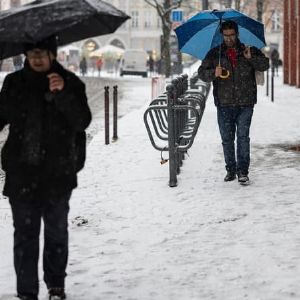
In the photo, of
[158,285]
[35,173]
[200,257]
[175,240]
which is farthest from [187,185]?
[35,173]

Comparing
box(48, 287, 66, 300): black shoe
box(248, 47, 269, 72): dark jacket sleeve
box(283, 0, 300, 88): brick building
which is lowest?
box(48, 287, 66, 300): black shoe

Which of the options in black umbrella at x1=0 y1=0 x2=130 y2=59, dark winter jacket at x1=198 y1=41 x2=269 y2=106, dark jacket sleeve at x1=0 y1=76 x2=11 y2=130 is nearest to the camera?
black umbrella at x1=0 y1=0 x2=130 y2=59

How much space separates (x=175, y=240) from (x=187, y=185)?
2.57 meters

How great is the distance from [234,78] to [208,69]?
314 millimetres

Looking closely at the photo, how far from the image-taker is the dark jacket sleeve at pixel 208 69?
8648mm

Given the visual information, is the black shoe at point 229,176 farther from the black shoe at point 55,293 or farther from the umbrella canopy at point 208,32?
the black shoe at point 55,293

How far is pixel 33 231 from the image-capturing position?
4699 millimetres

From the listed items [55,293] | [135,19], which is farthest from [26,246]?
[135,19]

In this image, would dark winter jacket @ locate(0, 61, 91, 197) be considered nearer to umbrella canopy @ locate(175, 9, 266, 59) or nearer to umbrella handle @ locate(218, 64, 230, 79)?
umbrella handle @ locate(218, 64, 230, 79)

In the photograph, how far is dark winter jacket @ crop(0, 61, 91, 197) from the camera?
14.9 ft

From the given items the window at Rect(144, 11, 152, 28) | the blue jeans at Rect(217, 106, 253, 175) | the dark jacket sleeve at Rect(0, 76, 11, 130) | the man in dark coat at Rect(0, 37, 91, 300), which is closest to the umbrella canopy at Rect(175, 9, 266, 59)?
the blue jeans at Rect(217, 106, 253, 175)

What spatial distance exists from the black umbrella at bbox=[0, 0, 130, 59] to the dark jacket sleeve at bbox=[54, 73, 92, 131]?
1.06 ft

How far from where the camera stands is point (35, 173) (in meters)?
4.63

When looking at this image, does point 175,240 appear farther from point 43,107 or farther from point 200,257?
point 43,107
